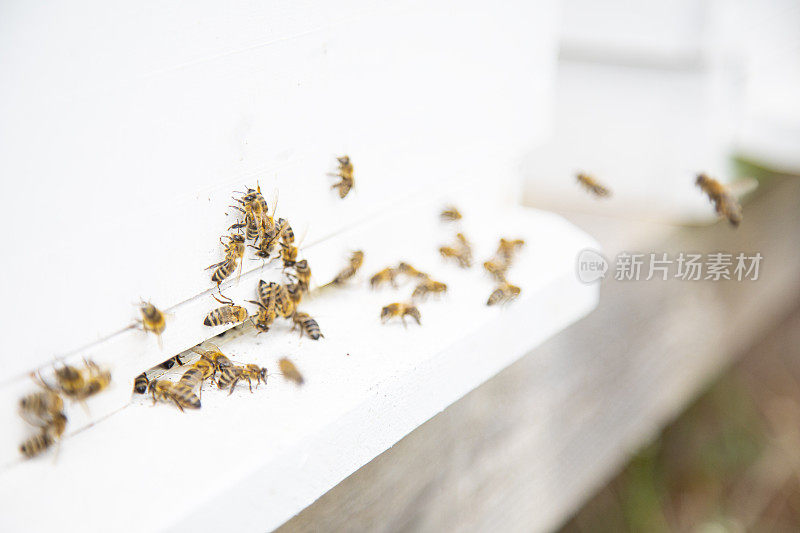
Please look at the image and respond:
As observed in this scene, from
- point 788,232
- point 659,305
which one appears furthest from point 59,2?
point 788,232

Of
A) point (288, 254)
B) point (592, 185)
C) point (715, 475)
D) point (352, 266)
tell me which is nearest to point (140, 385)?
point (288, 254)

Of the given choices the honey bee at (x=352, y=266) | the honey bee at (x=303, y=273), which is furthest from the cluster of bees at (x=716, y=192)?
the honey bee at (x=303, y=273)

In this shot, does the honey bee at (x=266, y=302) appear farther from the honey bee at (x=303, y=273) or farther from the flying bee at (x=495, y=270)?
the flying bee at (x=495, y=270)

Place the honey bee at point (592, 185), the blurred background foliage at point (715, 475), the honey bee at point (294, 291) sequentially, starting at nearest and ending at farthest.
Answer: the honey bee at point (294, 291) < the honey bee at point (592, 185) < the blurred background foliage at point (715, 475)

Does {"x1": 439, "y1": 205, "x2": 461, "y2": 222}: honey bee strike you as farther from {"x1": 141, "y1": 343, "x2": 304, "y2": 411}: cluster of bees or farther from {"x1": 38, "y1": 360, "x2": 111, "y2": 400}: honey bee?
{"x1": 38, "y1": 360, "x2": 111, "y2": 400}: honey bee

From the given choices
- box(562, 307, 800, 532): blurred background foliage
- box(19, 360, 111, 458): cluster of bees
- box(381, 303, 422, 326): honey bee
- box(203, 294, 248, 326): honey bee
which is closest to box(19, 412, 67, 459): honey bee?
box(19, 360, 111, 458): cluster of bees

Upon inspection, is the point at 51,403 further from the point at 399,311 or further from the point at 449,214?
the point at 449,214
